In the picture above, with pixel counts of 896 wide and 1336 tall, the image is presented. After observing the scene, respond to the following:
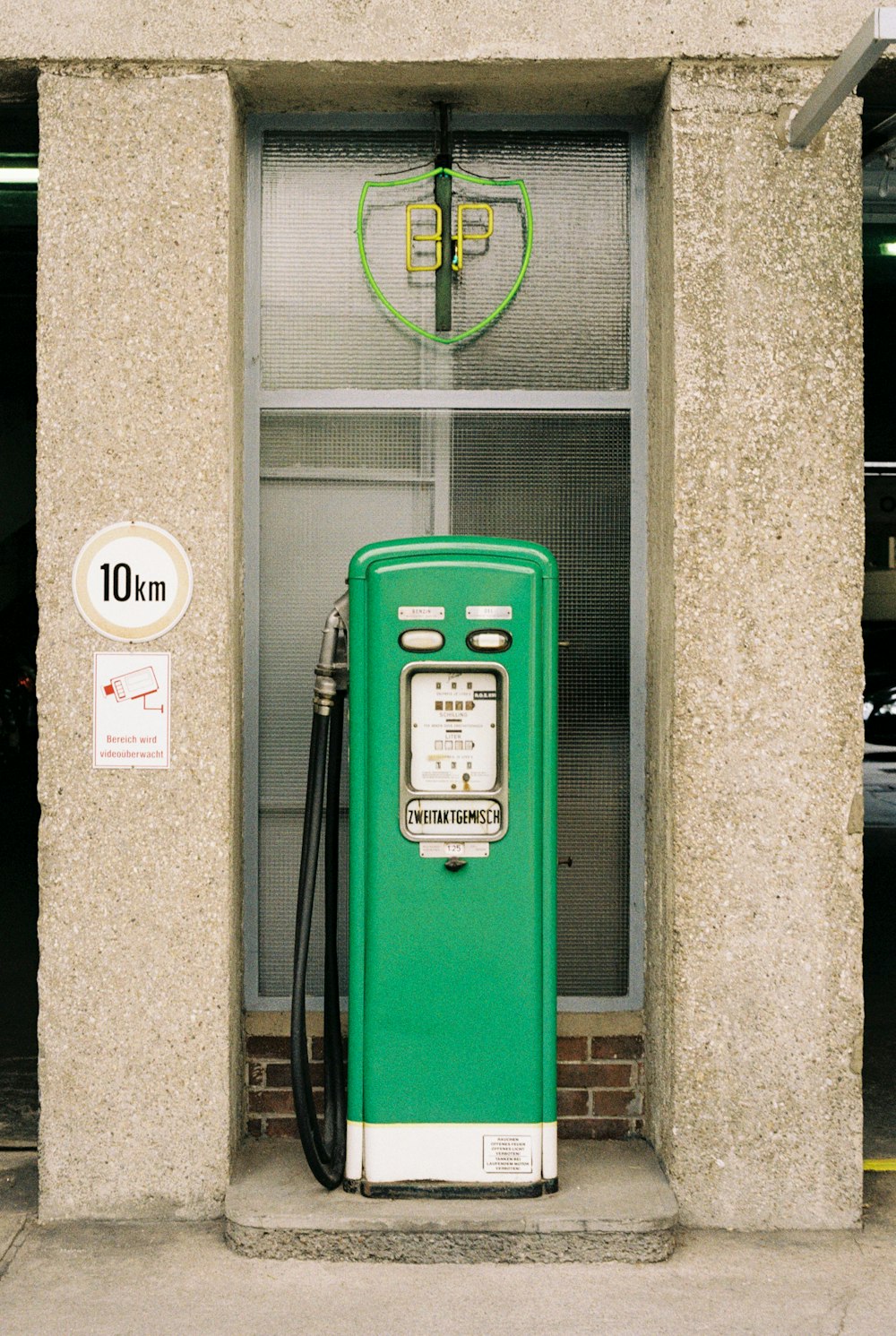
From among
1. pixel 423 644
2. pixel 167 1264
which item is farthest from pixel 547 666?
pixel 167 1264

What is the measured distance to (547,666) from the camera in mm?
3592

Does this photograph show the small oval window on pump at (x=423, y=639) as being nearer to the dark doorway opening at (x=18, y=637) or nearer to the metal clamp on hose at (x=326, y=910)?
the metal clamp on hose at (x=326, y=910)

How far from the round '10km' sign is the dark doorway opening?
5.12 ft

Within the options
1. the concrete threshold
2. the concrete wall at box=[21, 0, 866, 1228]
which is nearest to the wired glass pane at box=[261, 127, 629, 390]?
the concrete wall at box=[21, 0, 866, 1228]

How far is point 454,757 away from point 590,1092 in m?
1.33

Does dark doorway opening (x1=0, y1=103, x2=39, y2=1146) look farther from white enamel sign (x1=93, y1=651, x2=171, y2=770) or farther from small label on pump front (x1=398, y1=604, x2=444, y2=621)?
small label on pump front (x1=398, y1=604, x2=444, y2=621)

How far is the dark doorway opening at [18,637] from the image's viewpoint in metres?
5.38

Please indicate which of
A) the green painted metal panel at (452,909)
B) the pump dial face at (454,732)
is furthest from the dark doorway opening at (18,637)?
the pump dial face at (454,732)

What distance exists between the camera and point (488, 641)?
11.6ft

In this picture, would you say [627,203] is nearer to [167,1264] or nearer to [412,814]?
[412,814]

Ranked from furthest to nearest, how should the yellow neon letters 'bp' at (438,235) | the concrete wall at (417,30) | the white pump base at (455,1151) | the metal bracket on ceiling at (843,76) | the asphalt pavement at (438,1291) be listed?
the yellow neon letters 'bp' at (438,235)
the concrete wall at (417,30)
the white pump base at (455,1151)
the asphalt pavement at (438,1291)
the metal bracket on ceiling at (843,76)

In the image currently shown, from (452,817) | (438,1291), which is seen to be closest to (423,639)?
(452,817)

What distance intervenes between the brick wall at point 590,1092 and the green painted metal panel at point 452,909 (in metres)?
0.51

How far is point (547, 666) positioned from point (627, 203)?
5.38 ft
